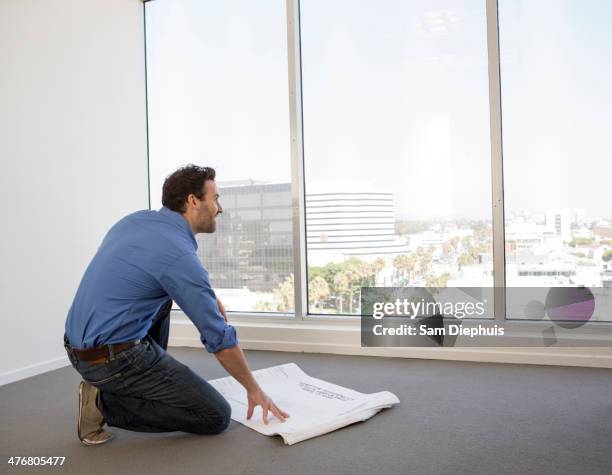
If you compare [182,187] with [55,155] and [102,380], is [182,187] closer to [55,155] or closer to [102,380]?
[102,380]

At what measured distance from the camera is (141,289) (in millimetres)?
1812

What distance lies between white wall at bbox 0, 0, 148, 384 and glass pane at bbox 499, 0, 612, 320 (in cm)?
245

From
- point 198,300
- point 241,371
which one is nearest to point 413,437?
point 241,371

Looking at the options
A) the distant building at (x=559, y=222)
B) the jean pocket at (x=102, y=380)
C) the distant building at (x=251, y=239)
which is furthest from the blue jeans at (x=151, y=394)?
the distant building at (x=559, y=222)

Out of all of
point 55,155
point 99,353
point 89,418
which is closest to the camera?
point 99,353

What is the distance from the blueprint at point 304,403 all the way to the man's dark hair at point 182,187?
0.84 metres

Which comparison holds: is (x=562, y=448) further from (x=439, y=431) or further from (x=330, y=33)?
(x=330, y=33)

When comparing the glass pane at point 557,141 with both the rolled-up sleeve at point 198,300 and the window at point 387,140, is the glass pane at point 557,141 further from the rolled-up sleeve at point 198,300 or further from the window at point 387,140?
the rolled-up sleeve at point 198,300

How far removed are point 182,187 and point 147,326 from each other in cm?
52

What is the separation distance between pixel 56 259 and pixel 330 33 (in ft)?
7.03

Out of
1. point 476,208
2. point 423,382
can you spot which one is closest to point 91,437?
point 423,382

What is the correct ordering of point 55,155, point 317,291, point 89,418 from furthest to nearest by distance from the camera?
point 317,291 → point 55,155 → point 89,418

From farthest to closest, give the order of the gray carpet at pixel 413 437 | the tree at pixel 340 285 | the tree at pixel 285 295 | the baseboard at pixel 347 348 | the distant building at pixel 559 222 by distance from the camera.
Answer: the tree at pixel 285 295, the tree at pixel 340 285, the distant building at pixel 559 222, the baseboard at pixel 347 348, the gray carpet at pixel 413 437

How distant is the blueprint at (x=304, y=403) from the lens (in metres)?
1.92
